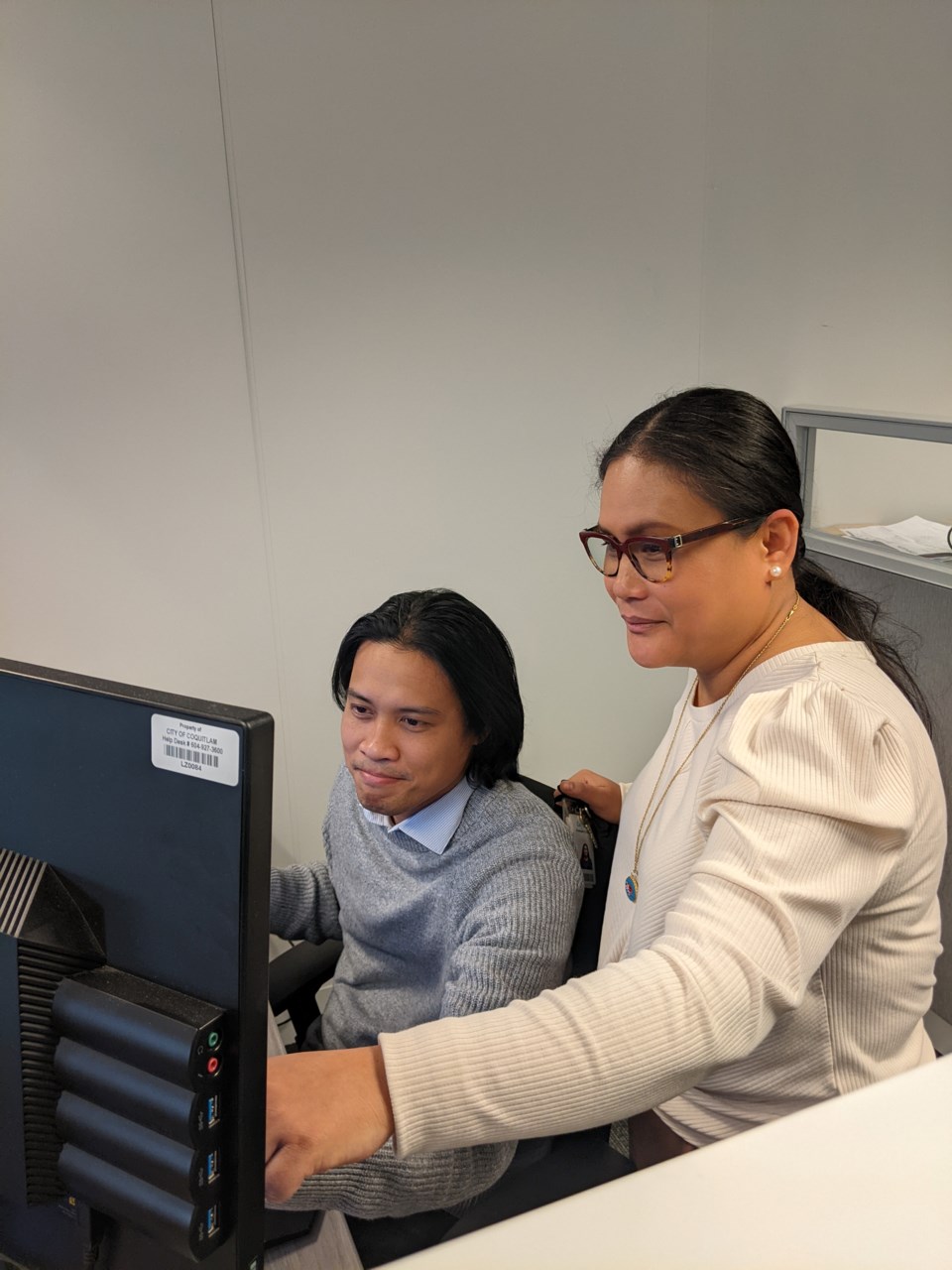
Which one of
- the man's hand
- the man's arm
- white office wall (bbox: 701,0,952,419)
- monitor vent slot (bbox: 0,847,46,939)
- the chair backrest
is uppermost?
white office wall (bbox: 701,0,952,419)

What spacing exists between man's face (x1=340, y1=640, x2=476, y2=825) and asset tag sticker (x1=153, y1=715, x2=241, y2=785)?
799 mm

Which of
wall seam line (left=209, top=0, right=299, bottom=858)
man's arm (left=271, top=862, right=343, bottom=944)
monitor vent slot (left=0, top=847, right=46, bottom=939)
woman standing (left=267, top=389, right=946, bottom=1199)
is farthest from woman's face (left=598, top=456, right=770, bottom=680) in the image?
wall seam line (left=209, top=0, right=299, bottom=858)

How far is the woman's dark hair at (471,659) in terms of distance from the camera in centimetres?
131

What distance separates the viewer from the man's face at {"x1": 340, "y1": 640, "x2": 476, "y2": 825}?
4.26ft

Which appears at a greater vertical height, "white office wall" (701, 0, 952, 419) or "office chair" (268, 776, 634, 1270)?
"white office wall" (701, 0, 952, 419)

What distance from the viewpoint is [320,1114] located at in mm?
637

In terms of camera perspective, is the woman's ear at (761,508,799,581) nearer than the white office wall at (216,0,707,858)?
Yes

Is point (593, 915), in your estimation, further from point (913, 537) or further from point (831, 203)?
point (831, 203)

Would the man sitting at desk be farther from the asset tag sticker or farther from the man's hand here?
the asset tag sticker

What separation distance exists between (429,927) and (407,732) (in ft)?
0.85

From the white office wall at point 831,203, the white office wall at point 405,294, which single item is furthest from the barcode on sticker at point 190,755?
the white office wall at point 831,203

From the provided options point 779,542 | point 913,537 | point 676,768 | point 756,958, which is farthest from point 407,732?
point 913,537

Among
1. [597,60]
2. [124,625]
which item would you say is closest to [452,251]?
[597,60]

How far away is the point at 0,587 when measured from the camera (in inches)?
88.0
